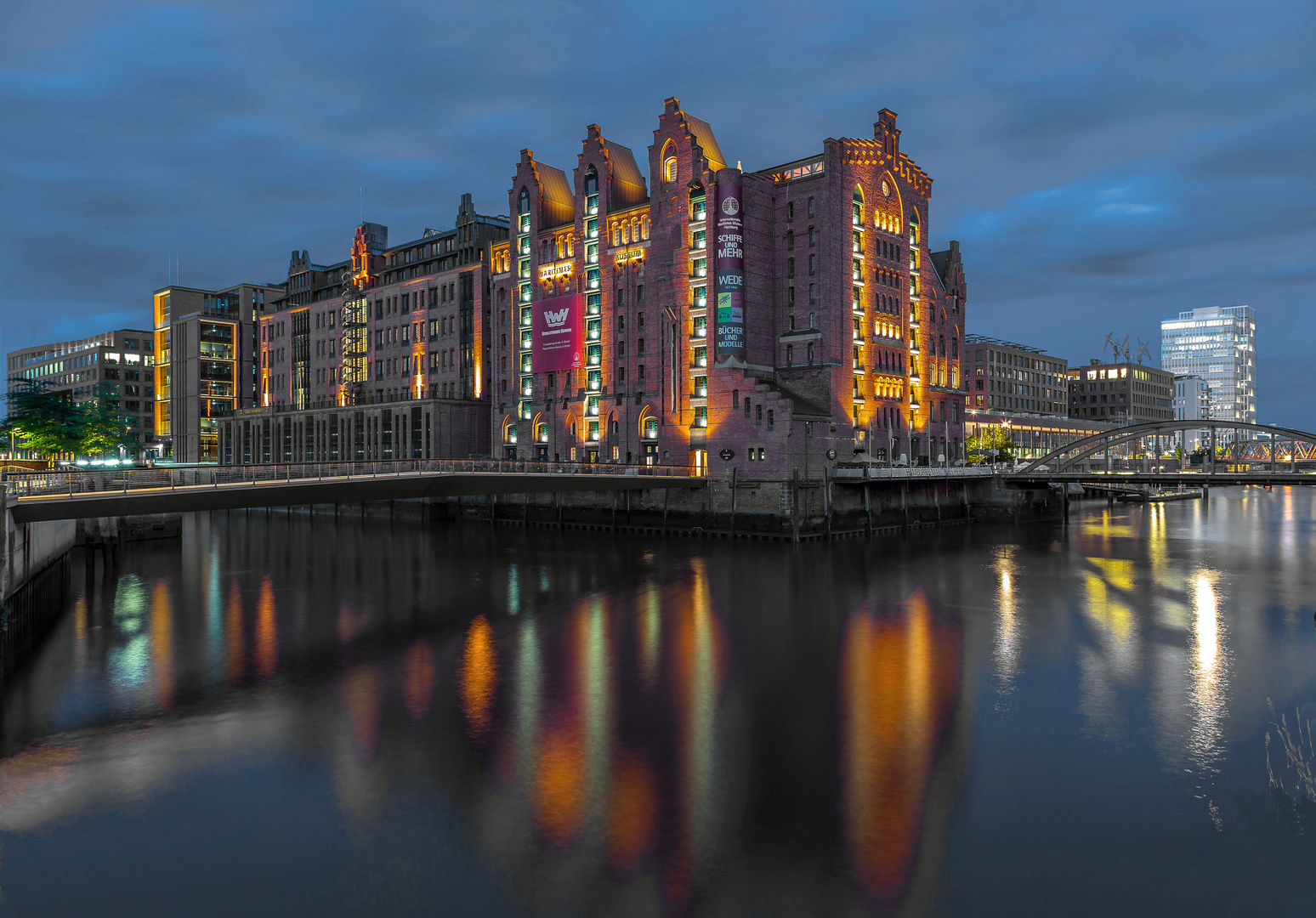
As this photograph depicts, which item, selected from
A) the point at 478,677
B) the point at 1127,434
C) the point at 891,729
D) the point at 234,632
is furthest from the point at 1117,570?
the point at 234,632

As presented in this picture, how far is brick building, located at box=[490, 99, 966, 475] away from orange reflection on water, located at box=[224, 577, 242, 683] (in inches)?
1921

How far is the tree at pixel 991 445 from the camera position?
138000 millimetres

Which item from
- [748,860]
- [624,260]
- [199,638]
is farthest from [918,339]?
[748,860]

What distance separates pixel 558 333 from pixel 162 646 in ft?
241

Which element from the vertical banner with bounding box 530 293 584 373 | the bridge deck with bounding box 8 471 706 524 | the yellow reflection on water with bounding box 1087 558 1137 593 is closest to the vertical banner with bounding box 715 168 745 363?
the vertical banner with bounding box 530 293 584 373

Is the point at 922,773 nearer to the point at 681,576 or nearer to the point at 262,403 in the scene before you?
the point at 681,576

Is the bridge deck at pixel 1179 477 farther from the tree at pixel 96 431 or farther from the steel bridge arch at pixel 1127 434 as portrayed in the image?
the tree at pixel 96 431

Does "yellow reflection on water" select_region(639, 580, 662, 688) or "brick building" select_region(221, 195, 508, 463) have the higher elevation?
"brick building" select_region(221, 195, 508, 463)

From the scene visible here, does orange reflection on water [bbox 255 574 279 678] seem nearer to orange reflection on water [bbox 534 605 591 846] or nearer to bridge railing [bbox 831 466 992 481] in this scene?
orange reflection on water [bbox 534 605 591 846]

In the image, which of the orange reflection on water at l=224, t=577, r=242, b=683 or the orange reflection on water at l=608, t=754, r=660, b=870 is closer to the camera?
the orange reflection on water at l=608, t=754, r=660, b=870

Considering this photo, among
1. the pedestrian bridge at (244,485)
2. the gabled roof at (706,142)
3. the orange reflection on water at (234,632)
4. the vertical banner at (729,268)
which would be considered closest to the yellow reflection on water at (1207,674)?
the orange reflection on water at (234,632)

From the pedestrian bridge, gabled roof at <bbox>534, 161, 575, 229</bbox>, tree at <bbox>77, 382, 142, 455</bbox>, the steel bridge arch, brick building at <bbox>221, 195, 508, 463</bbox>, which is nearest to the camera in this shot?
the pedestrian bridge

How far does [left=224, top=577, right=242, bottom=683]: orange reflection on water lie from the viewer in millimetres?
35900

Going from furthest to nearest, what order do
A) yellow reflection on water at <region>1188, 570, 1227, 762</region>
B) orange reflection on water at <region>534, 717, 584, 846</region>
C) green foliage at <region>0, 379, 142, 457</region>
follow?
green foliage at <region>0, 379, 142, 457</region> → yellow reflection on water at <region>1188, 570, 1227, 762</region> → orange reflection on water at <region>534, 717, 584, 846</region>
